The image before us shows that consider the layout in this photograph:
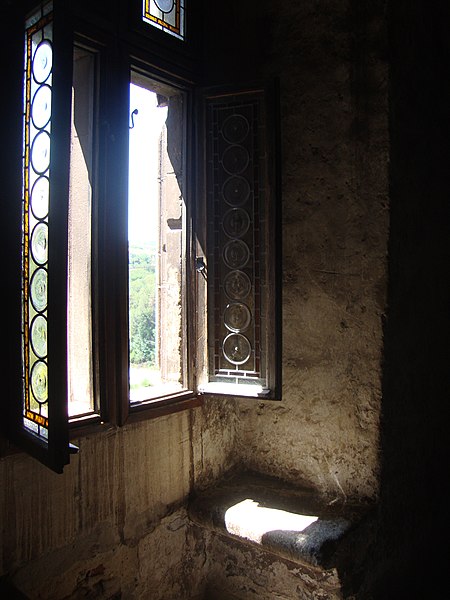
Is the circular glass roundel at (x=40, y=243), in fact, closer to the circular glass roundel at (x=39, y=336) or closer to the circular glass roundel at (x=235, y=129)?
the circular glass roundel at (x=39, y=336)

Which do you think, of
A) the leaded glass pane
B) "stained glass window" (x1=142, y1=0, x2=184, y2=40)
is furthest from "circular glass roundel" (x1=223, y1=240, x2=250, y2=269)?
"stained glass window" (x1=142, y1=0, x2=184, y2=40)

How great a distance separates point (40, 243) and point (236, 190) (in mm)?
1284

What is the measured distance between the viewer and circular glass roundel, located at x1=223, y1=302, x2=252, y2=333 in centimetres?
289

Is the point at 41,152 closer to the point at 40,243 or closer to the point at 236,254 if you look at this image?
the point at 40,243

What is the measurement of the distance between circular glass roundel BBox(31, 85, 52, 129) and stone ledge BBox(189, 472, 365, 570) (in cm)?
205

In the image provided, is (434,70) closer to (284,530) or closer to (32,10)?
(32,10)

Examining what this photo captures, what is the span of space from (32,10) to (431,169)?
2376 millimetres

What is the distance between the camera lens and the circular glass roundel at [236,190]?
2867 mm

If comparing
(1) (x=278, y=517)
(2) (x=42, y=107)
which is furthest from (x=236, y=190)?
(1) (x=278, y=517)

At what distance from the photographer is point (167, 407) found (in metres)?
2.76

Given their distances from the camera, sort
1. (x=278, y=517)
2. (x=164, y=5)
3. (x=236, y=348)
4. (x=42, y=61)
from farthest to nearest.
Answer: (x=236, y=348) → (x=164, y=5) → (x=278, y=517) → (x=42, y=61)

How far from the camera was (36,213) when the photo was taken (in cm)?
194

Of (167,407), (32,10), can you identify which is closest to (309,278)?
(167,407)

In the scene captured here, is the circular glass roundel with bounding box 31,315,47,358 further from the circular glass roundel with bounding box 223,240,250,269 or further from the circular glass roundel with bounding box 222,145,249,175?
the circular glass roundel with bounding box 222,145,249,175
